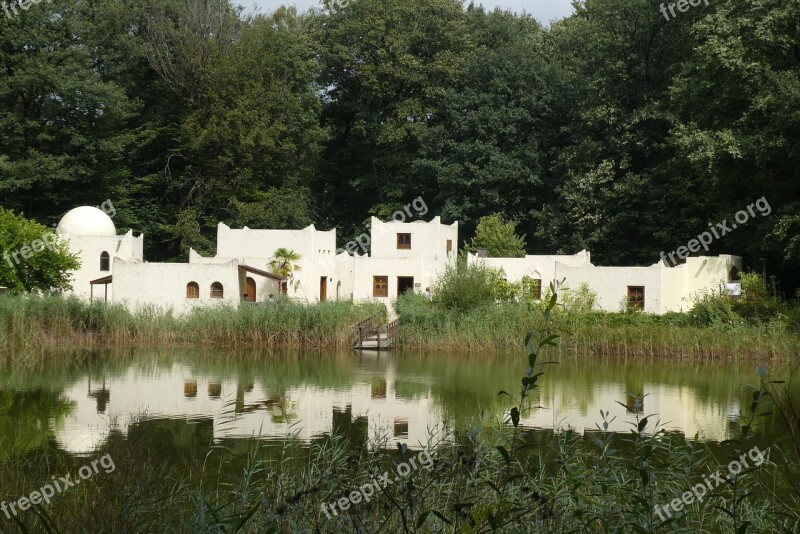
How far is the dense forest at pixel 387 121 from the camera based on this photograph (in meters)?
36.4

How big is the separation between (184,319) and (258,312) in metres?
2.21

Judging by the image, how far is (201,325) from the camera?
93.0 ft

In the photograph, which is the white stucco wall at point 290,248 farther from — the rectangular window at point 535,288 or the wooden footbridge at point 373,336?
the rectangular window at point 535,288

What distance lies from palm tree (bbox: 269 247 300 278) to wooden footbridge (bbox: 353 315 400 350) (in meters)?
7.02

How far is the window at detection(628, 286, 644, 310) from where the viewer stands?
111 feet

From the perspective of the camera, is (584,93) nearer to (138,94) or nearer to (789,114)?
(789,114)

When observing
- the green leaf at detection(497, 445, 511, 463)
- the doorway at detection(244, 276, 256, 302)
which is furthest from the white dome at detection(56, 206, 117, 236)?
the green leaf at detection(497, 445, 511, 463)

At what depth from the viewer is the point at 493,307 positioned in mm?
29969

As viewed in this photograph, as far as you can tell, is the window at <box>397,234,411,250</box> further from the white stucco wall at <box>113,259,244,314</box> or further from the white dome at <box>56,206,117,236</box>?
the white dome at <box>56,206,117,236</box>

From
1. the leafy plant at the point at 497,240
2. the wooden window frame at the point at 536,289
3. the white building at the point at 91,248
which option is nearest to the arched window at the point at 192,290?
the white building at the point at 91,248

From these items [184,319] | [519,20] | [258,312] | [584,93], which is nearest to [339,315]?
[258,312]

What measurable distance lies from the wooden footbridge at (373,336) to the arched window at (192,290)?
23.7ft

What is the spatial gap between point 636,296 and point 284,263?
12.7 metres

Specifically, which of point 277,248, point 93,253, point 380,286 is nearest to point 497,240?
point 380,286
